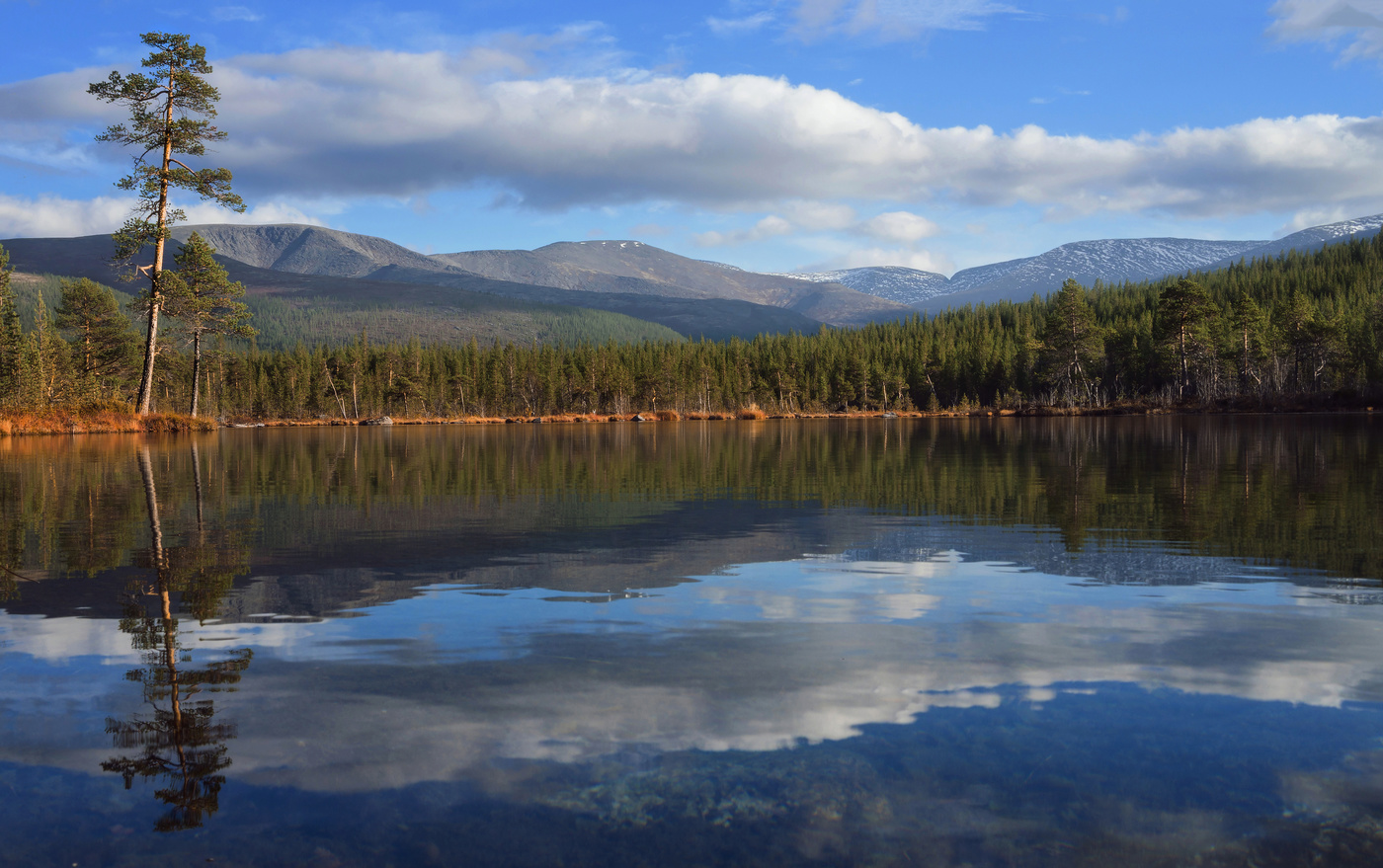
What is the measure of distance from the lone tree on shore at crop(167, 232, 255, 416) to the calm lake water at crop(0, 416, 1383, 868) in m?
40.2

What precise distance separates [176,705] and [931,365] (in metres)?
151

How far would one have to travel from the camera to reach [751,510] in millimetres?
17094

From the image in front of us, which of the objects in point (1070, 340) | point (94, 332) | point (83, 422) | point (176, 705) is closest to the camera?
point (176, 705)

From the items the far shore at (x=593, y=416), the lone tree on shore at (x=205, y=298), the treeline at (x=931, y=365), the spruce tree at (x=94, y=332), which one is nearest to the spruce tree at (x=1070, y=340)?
the treeline at (x=931, y=365)

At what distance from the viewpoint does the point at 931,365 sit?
15050cm

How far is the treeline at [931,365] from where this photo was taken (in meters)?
110

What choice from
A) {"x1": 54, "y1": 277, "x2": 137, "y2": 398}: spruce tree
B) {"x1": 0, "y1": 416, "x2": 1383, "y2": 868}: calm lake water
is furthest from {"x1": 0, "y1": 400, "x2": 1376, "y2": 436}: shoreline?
{"x1": 0, "y1": 416, "x2": 1383, "y2": 868}: calm lake water

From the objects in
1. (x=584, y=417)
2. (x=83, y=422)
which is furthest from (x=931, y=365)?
(x=83, y=422)

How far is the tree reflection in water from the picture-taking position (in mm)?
4711

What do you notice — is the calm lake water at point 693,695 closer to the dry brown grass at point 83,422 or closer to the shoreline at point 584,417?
the dry brown grass at point 83,422

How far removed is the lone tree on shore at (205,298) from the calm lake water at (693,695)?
132ft

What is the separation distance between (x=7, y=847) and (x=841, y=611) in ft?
20.7

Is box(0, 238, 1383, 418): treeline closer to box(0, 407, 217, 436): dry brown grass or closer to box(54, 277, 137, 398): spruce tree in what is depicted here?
box(54, 277, 137, 398): spruce tree

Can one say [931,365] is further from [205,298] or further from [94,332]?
[205,298]
